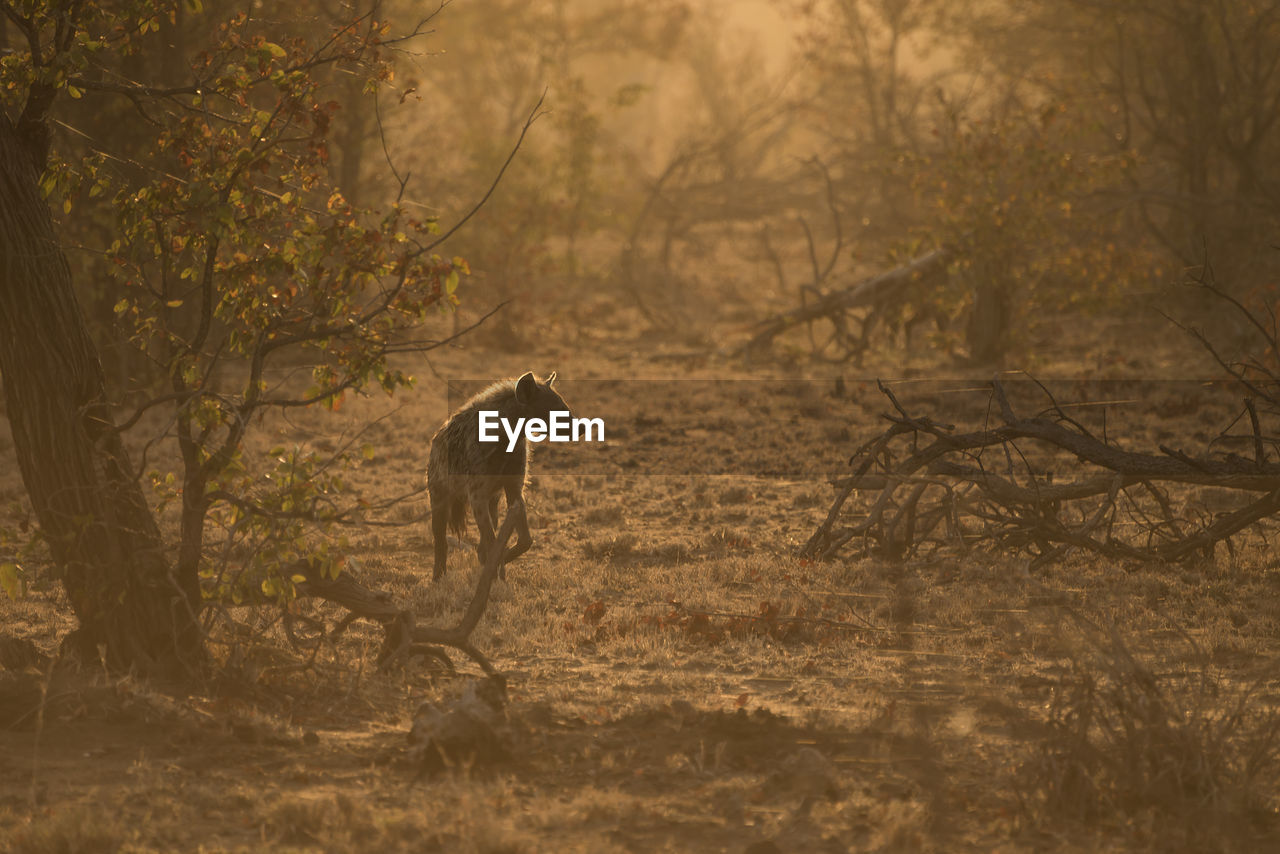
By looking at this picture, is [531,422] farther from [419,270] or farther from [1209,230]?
[1209,230]

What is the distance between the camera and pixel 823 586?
909 cm

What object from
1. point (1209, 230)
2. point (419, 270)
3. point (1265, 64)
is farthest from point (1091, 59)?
point (419, 270)

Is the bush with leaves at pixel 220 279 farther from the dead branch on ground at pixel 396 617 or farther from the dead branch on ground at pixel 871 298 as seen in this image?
the dead branch on ground at pixel 871 298

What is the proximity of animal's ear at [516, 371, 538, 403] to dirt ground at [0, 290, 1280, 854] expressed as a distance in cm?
129

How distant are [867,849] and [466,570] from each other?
5.07 metres

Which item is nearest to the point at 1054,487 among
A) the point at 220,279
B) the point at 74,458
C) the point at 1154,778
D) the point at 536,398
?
the point at 1154,778

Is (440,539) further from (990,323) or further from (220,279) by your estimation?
(990,323)

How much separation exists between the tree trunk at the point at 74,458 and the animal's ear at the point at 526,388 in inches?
136

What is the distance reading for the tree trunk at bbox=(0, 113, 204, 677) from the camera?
6254 millimetres

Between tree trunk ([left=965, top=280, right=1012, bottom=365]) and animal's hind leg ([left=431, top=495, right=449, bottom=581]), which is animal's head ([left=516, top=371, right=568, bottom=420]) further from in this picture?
tree trunk ([left=965, top=280, right=1012, bottom=365])

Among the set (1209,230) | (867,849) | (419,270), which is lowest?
(867,849)

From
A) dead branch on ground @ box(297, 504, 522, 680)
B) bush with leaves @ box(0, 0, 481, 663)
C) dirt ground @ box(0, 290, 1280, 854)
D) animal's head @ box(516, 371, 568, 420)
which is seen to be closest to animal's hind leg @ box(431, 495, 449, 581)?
dirt ground @ box(0, 290, 1280, 854)

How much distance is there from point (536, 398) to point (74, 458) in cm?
401

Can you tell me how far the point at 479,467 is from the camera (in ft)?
31.0
